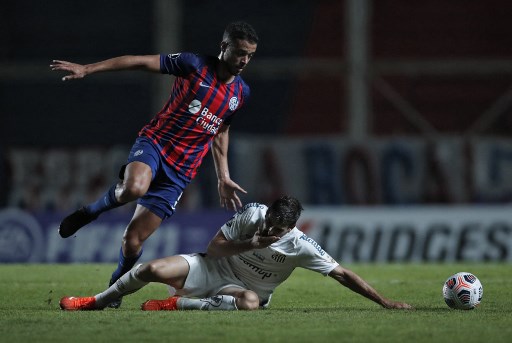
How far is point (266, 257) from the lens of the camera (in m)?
8.42

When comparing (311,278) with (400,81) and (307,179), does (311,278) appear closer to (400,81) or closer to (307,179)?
(307,179)

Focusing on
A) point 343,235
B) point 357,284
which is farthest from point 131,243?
point 343,235

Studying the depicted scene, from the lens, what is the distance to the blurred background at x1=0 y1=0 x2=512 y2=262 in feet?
55.1

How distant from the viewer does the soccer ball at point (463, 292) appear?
27.8 ft

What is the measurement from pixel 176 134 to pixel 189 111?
216 mm

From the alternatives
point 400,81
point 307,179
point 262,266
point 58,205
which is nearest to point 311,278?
point 262,266

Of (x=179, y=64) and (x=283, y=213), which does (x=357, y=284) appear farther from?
(x=179, y=64)

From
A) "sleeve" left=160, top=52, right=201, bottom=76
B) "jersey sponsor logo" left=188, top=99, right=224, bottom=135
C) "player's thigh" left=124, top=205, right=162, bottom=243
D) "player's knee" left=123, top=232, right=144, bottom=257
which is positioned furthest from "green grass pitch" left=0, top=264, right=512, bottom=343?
"sleeve" left=160, top=52, right=201, bottom=76

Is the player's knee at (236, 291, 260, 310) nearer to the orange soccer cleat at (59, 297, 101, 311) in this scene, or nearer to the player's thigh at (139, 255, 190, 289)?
the player's thigh at (139, 255, 190, 289)

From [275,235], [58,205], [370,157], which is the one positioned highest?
[275,235]

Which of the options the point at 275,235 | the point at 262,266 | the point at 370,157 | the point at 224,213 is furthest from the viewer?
the point at 370,157

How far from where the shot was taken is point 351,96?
21641 millimetres

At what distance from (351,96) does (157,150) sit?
525 inches

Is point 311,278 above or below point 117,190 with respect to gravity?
below
